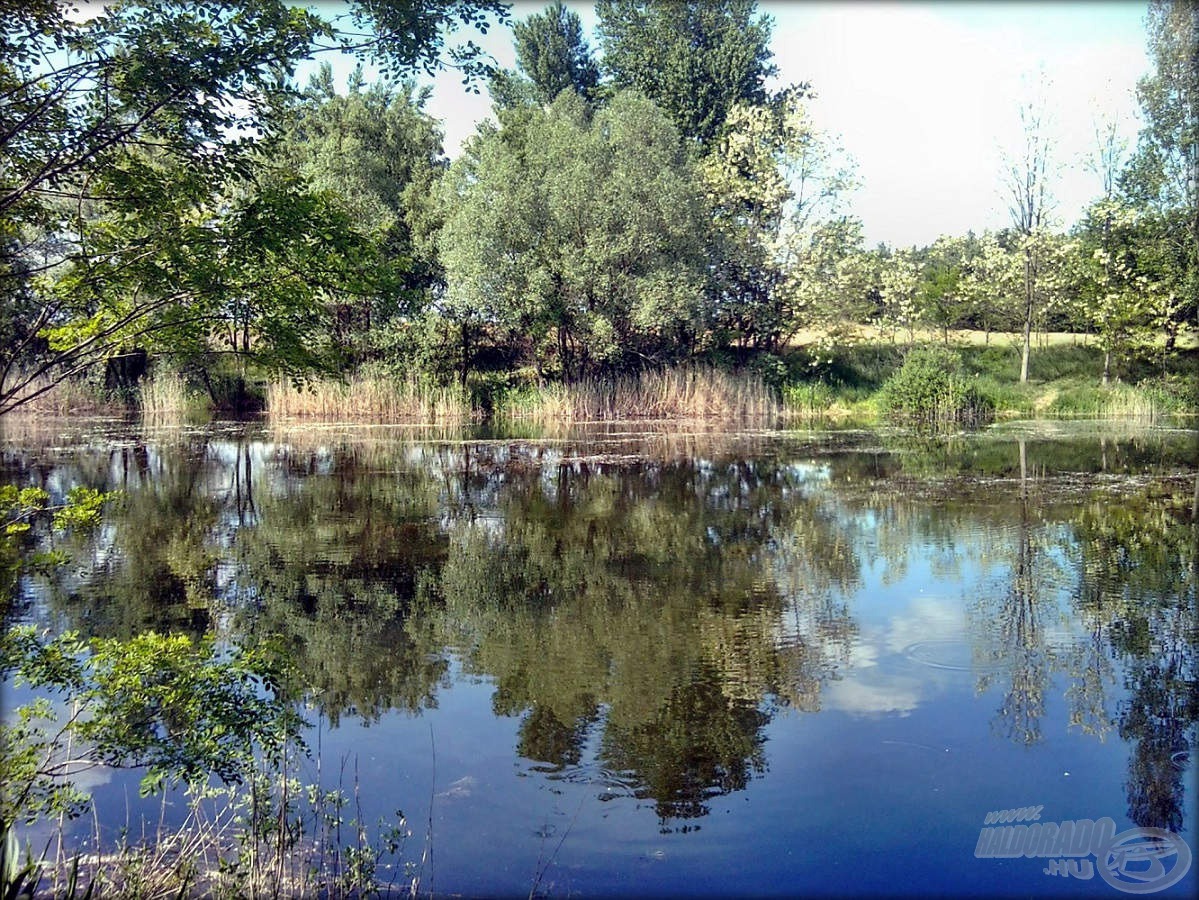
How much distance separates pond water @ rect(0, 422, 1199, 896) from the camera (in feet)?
14.9

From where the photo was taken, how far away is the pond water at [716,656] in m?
4.55

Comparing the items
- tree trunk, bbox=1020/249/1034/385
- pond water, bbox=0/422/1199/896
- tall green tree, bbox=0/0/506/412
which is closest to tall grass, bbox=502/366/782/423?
tree trunk, bbox=1020/249/1034/385

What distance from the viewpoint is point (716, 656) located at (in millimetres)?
6996

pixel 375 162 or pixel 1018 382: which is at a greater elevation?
pixel 375 162

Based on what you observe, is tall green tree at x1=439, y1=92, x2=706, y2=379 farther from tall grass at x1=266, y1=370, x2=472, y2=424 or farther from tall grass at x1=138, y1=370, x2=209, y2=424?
tall grass at x1=138, y1=370, x2=209, y2=424

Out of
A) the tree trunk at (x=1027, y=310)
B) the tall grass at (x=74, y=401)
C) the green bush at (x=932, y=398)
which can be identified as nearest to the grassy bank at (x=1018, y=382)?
the tree trunk at (x=1027, y=310)

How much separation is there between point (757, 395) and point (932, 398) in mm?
5198

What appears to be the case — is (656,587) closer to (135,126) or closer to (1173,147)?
(135,126)

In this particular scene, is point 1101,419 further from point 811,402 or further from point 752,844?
point 752,844

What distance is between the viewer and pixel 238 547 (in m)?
11.2

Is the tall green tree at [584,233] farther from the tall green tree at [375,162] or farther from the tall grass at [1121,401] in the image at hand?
the tall grass at [1121,401]

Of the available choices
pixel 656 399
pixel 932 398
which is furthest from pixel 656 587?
pixel 656 399

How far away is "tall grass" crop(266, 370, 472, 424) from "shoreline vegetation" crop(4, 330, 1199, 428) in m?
0.04

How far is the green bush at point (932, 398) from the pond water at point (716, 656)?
995cm
